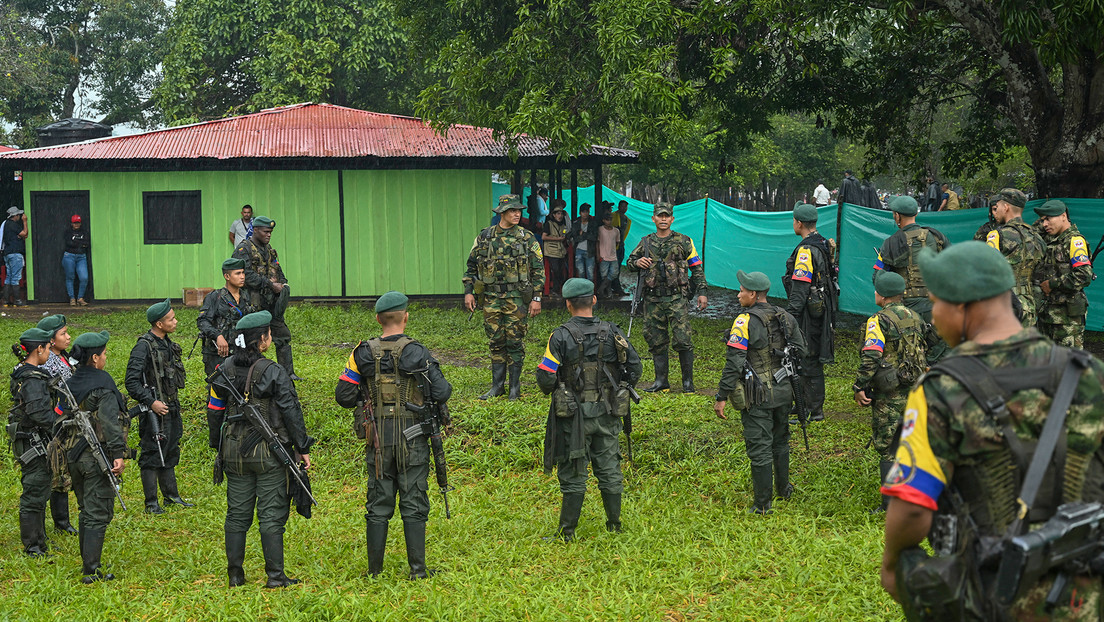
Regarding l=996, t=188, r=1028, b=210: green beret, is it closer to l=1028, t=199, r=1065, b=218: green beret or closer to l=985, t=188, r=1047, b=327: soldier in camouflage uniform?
l=985, t=188, r=1047, b=327: soldier in camouflage uniform

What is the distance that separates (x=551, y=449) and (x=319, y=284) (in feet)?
41.5

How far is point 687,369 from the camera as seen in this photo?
11070 mm

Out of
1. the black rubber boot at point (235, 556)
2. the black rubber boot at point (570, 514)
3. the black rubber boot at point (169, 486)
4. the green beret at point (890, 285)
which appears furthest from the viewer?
the black rubber boot at point (169, 486)

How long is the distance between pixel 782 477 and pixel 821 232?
33.1ft

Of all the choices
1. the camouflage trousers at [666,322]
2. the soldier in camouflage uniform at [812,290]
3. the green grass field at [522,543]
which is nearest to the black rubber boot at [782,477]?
the green grass field at [522,543]

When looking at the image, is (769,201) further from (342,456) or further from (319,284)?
(342,456)

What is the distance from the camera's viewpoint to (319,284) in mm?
18891

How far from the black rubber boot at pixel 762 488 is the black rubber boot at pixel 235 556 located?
372 centimetres

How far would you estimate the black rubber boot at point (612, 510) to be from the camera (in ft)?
23.6

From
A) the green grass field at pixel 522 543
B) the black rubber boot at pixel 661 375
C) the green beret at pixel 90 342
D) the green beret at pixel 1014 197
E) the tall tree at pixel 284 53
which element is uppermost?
the tall tree at pixel 284 53

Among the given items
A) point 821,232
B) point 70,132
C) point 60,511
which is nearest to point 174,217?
point 70,132

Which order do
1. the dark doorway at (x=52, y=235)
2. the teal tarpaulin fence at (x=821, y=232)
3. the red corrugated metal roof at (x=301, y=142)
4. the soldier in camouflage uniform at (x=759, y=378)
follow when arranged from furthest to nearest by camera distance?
the dark doorway at (x=52, y=235) → the red corrugated metal roof at (x=301, y=142) → the teal tarpaulin fence at (x=821, y=232) → the soldier in camouflage uniform at (x=759, y=378)

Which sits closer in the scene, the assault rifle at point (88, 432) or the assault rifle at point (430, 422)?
the assault rifle at point (430, 422)

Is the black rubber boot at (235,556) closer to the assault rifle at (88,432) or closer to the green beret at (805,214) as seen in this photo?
the assault rifle at (88,432)
